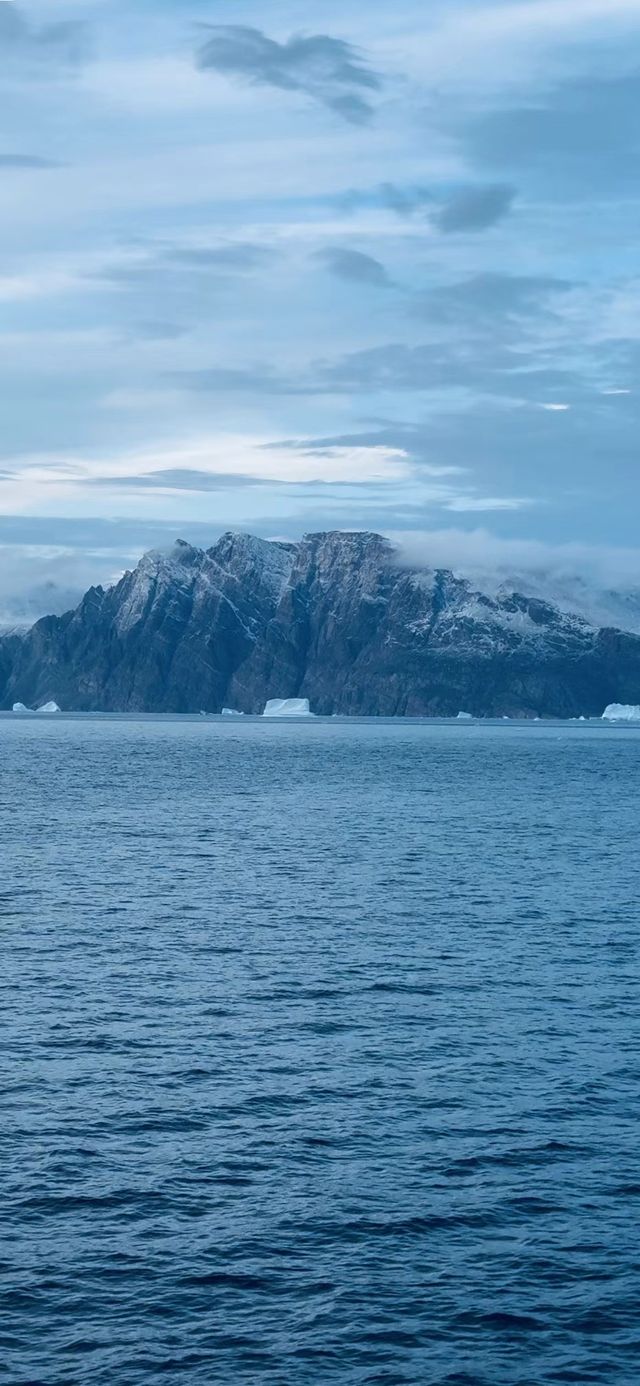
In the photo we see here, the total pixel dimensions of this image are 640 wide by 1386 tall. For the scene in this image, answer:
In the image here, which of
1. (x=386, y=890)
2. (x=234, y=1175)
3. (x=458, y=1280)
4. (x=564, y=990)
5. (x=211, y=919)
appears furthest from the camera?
(x=386, y=890)

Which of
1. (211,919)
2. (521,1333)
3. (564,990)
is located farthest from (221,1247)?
(211,919)

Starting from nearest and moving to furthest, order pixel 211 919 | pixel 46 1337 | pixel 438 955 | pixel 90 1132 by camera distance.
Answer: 1. pixel 46 1337
2. pixel 90 1132
3. pixel 438 955
4. pixel 211 919

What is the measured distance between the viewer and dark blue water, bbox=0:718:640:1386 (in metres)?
26.2

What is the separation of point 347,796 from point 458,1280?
4547 inches

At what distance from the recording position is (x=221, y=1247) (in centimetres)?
2950

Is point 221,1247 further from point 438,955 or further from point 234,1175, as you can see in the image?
point 438,955

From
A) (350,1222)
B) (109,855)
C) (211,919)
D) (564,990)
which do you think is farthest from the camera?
(109,855)

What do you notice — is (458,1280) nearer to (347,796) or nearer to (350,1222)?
(350,1222)

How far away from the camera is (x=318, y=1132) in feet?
119

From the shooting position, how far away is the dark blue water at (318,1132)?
2619 centimetres

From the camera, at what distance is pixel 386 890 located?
76.9 metres

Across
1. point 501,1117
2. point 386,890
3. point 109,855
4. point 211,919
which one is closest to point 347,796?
point 109,855

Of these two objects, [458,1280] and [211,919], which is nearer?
[458,1280]

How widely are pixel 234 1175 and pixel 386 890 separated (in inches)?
1730
